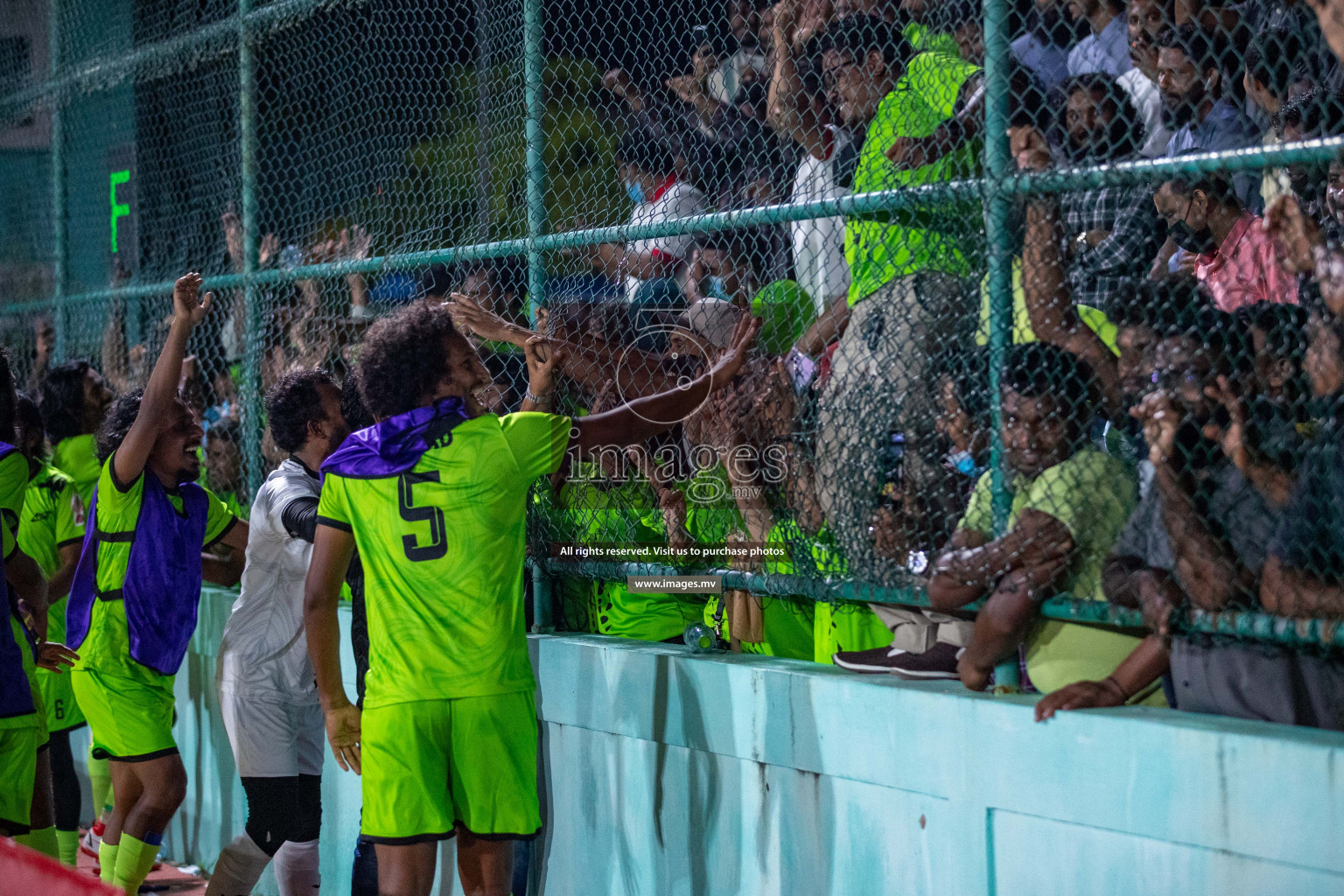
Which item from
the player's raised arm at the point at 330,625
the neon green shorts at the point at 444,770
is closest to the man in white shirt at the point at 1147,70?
the neon green shorts at the point at 444,770

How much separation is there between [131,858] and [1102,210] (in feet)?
12.3

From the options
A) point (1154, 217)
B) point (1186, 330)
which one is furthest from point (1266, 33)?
point (1186, 330)

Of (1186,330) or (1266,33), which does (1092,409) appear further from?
(1266,33)

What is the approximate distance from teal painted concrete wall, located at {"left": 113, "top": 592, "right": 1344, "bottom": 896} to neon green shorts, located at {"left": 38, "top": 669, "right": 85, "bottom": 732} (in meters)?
1.57

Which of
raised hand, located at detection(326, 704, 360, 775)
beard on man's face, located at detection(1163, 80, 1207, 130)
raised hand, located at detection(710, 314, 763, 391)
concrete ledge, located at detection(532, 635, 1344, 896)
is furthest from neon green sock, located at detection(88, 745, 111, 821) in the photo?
beard on man's face, located at detection(1163, 80, 1207, 130)

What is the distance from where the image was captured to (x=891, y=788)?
3.31 meters

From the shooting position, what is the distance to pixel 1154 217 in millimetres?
3418

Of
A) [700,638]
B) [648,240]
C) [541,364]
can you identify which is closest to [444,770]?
[700,638]

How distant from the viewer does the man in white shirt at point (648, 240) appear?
4457mm

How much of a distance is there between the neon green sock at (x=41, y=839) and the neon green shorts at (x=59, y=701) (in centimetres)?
151

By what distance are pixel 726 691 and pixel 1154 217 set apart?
1620 millimetres

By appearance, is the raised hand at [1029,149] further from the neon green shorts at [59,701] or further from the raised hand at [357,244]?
the neon green shorts at [59,701]

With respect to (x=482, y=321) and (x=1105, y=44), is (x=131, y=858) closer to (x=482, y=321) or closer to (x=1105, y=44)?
(x=482, y=321)

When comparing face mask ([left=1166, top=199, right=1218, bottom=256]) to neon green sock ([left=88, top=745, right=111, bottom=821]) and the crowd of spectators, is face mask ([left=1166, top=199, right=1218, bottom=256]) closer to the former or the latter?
the crowd of spectators
